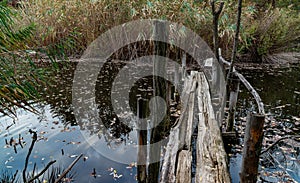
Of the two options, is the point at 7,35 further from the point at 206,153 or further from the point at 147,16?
the point at 147,16

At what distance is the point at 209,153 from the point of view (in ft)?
5.72

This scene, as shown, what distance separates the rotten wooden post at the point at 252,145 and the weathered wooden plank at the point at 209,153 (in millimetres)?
133

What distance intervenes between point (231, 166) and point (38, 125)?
2713mm

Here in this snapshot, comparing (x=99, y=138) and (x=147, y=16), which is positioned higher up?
(x=147, y=16)

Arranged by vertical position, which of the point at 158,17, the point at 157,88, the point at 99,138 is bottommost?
the point at 99,138

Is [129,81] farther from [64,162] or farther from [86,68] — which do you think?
[64,162]

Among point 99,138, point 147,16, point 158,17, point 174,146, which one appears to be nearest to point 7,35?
point 174,146

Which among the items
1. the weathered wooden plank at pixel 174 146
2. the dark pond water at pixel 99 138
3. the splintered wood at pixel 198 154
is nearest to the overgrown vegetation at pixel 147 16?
the dark pond water at pixel 99 138

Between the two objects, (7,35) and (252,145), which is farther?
(7,35)

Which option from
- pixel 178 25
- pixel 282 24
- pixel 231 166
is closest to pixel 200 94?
pixel 231 166

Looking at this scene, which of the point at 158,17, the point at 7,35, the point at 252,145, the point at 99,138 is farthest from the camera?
the point at 158,17

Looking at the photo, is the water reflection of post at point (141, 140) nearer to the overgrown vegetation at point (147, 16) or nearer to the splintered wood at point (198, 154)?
the splintered wood at point (198, 154)

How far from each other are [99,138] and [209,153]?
6.05 ft

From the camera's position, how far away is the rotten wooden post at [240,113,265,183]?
1.22m
